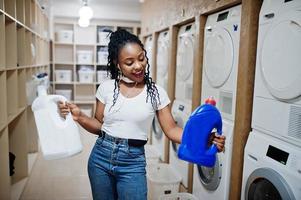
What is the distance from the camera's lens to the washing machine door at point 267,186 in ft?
4.96

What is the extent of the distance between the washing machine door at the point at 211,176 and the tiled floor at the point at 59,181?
44.5 inches

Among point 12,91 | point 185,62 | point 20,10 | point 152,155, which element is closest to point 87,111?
point 152,155

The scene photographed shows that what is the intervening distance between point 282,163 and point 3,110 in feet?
6.63

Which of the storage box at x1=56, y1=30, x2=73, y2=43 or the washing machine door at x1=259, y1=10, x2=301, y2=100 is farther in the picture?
the storage box at x1=56, y1=30, x2=73, y2=43

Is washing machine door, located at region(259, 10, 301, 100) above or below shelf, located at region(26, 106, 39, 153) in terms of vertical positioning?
above

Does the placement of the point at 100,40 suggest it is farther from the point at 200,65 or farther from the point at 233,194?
the point at 233,194

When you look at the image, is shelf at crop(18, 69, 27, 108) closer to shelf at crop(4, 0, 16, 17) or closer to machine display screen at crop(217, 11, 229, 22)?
shelf at crop(4, 0, 16, 17)

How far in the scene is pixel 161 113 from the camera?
1605 mm

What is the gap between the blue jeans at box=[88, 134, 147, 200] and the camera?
1533mm

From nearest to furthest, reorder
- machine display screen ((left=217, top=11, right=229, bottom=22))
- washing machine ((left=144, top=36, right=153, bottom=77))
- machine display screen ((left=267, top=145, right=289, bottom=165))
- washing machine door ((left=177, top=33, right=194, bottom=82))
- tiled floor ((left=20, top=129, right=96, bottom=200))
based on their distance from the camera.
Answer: machine display screen ((left=267, top=145, right=289, bottom=165)) < machine display screen ((left=217, top=11, right=229, bottom=22)) < tiled floor ((left=20, top=129, right=96, bottom=200)) < washing machine door ((left=177, top=33, right=194, bottom=82)) < washing machine ((left=144, top=36, right=153, bottom=77))

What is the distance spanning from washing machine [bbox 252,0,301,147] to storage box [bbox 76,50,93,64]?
5166 millimetres

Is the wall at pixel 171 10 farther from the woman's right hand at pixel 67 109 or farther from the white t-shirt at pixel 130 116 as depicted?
the woman's right hand at pixel 67 109

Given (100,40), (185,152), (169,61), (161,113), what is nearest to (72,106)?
(161,113)

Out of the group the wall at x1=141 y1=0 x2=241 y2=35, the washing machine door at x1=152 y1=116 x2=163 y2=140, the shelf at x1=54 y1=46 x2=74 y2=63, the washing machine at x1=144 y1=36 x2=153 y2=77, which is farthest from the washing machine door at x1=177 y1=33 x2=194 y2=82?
the shelf at x1=54 y1=46 x2=74 y2=63
